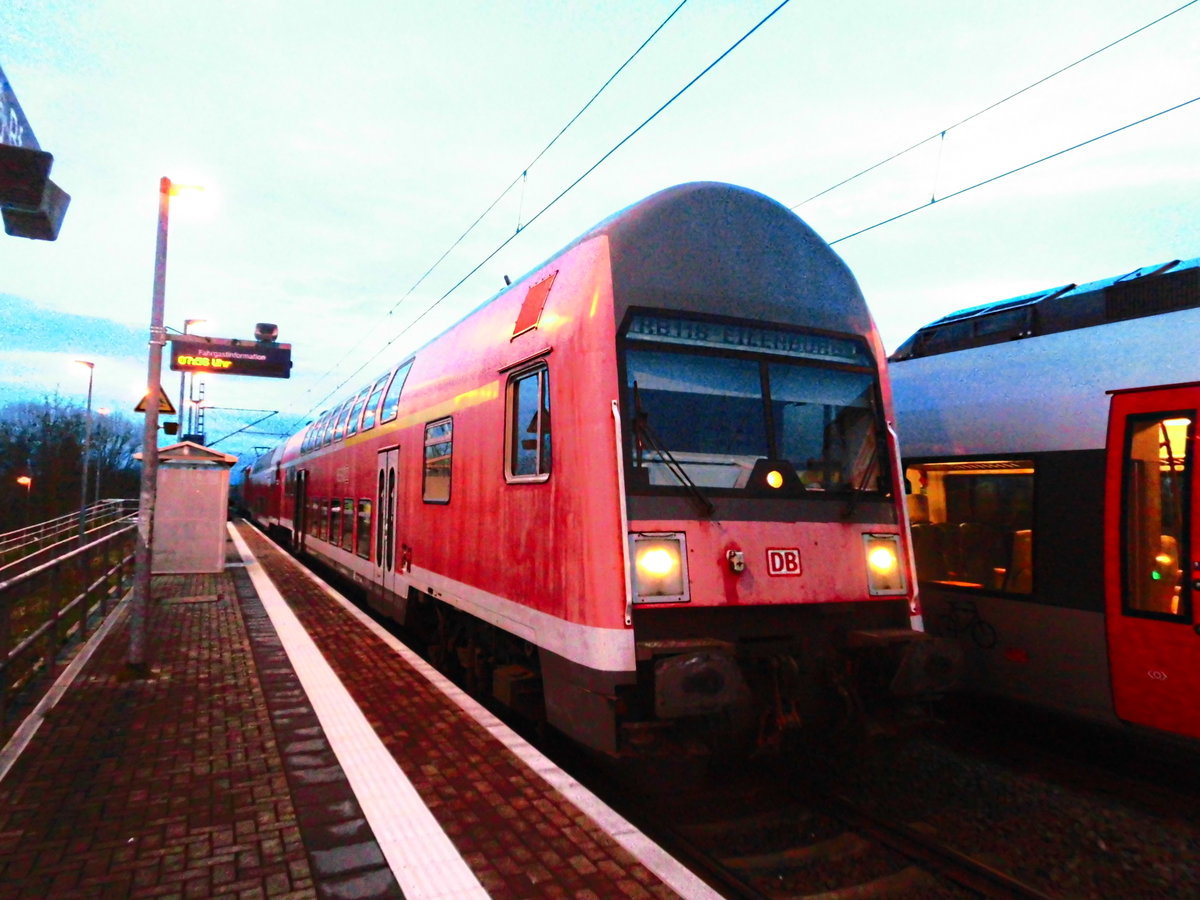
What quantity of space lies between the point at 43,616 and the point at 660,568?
5431 millimetres

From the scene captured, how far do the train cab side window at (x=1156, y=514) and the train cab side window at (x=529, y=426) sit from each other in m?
3.98

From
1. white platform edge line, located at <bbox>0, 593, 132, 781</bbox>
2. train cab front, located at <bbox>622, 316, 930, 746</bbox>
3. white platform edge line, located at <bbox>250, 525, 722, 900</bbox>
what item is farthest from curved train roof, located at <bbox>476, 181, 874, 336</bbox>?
white platform edge line, located at <bbox>0, 593, 132, 781</bbox>

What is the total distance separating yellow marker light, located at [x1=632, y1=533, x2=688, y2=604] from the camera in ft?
14.1

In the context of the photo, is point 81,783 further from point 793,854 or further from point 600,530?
point 793,854

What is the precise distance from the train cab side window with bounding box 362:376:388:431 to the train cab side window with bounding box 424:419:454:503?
2971 millimetres

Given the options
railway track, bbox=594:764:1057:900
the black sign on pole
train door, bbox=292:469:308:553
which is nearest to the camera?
railway track, bbox=594:764:1057:900

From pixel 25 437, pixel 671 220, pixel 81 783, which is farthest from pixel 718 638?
pixel 25 437

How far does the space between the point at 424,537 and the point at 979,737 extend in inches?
203

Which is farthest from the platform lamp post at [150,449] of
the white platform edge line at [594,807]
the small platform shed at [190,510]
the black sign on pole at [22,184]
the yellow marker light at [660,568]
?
the small platform shed at [190,510]

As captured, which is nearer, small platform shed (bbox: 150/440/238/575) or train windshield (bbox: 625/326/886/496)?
train windshield (bbox: 625/326/886/496)

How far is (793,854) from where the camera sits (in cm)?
421

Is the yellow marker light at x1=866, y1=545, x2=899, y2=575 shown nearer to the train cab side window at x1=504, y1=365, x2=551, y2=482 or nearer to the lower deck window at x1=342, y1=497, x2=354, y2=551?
the train cab side window at x1=504, y1=365, x2=551, y2=482

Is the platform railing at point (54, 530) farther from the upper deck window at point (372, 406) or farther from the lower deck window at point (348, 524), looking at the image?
the upper deck window at point (372, 406)

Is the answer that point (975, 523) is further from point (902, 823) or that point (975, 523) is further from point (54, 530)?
point (54, 530)
